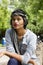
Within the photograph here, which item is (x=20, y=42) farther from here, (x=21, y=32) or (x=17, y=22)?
(x=17, y=22)

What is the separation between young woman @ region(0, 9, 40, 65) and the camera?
9.55 feet

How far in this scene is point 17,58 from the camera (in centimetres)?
288

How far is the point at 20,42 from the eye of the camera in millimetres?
3018

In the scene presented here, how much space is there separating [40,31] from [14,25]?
2258 cm

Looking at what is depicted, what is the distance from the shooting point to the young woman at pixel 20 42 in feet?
9.55

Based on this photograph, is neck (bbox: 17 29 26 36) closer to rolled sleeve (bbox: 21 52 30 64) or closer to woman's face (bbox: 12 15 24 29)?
woman's face (bbox: 12 15 24 29)

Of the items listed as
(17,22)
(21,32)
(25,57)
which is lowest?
(25,57)

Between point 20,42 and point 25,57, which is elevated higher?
point 20,42

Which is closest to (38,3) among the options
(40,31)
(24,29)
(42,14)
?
(42,14)

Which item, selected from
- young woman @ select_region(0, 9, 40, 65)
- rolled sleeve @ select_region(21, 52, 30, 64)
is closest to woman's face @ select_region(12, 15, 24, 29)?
young woman @ select_region(0, 9, 40, 65)

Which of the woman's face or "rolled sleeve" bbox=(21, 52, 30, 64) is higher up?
the woman's face

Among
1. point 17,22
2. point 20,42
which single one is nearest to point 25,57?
point 20,42

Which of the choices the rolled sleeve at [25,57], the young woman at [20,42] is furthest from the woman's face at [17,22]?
the rolled sleeve at [25,57]

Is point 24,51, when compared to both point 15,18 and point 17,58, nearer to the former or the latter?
→ point 17,58
